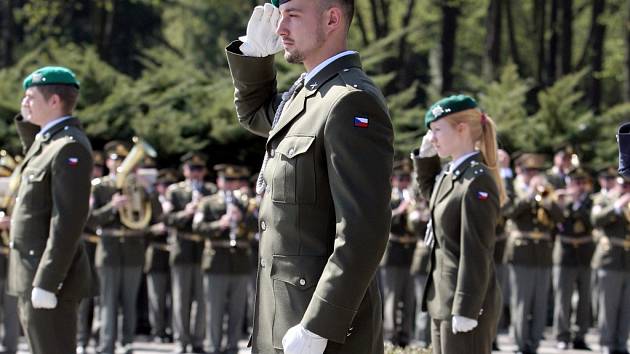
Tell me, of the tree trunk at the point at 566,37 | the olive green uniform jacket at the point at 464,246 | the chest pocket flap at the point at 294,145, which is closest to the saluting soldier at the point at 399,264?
the olive green uniform jacket at the point at 464,246

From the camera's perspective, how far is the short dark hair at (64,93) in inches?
295

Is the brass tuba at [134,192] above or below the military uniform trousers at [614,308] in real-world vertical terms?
above

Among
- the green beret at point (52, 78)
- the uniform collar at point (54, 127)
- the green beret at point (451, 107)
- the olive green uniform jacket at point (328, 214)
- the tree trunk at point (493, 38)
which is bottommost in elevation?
the olive green uniform jacket at point (328, 214)

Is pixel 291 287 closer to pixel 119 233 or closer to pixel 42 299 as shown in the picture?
pixel 42 299

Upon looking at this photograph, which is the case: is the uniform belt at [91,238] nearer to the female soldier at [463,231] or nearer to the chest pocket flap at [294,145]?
the female soldier at [463,231]

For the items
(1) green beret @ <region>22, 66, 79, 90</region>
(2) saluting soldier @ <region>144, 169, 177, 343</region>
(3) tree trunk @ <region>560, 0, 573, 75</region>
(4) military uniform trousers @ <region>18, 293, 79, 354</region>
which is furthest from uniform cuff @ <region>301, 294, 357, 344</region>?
(3) tree trunk @ <region>560, 0, 573, 75</region>

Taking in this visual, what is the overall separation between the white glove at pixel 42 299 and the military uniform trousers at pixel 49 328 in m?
0.11

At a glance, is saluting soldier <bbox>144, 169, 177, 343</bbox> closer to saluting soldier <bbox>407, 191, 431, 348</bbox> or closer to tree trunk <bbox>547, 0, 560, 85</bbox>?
saluting soldier <bbox>407, 191, 431, 348</bbox>

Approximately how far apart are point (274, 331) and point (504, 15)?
34.3 m

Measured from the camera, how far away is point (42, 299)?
7000mm

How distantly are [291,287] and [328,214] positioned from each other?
0.28 meters

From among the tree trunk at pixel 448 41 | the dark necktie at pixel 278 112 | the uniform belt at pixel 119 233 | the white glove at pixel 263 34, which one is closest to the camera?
the dark necktie at pixel 278 112

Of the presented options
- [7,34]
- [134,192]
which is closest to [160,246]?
[134,192]

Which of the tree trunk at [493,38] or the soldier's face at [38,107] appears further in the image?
the tree trunk at [493,38]
